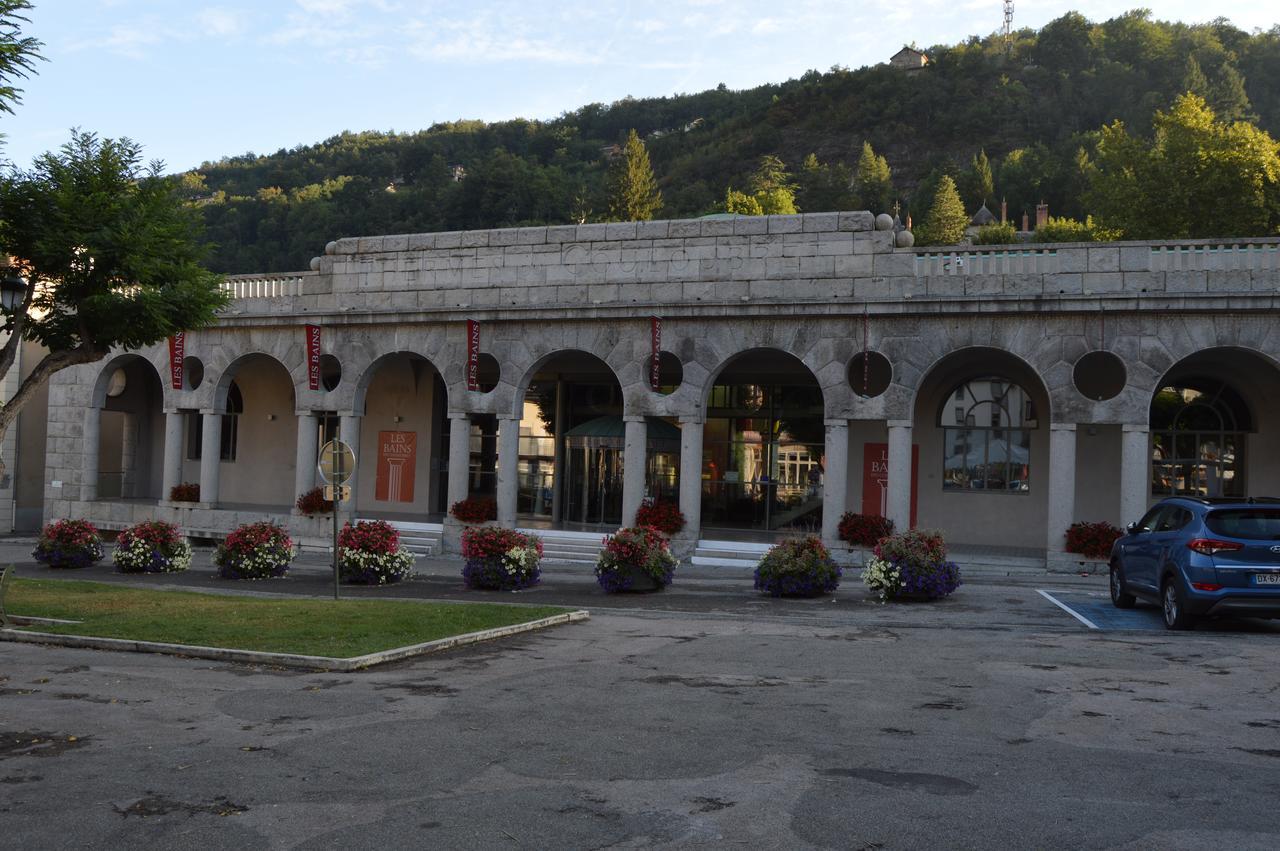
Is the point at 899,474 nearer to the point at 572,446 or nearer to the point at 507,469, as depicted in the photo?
the point at 507,469

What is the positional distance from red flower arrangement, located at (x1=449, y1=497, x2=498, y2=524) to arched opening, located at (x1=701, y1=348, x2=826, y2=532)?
6.19 m

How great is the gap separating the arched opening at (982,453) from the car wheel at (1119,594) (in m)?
10.1

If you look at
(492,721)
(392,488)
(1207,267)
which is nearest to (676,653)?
(492,721)

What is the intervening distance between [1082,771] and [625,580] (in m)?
13.2

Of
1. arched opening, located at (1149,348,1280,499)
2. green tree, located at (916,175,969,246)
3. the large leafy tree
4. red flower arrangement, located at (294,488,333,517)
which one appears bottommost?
red flower arrangement, located at (294,488,333,517)

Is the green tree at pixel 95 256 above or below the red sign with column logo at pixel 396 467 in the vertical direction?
above

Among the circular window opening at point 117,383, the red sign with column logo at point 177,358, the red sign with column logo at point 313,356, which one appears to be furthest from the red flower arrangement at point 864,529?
the circular window opening at point 117,383

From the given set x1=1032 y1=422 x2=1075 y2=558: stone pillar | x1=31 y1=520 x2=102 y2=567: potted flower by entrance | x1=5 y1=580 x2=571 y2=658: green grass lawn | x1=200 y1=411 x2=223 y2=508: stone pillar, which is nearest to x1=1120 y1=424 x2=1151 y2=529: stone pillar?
x1=1032 y1=422 x2=1075 y2=558: stone pillar

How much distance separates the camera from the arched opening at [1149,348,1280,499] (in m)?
26.4

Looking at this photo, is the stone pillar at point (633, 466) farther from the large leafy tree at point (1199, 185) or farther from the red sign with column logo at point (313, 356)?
the large leafy tree at point (1199, 185)

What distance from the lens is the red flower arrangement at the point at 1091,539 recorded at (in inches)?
923

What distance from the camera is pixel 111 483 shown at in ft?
122

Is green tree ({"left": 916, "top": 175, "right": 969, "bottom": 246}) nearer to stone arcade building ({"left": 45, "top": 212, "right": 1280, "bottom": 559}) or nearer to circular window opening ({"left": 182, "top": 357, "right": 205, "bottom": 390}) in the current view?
stone arcade building ({"left": 45, "top": 212, "right": 1280, "bottom": 559})

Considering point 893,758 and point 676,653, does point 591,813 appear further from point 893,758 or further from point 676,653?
point 676,653
